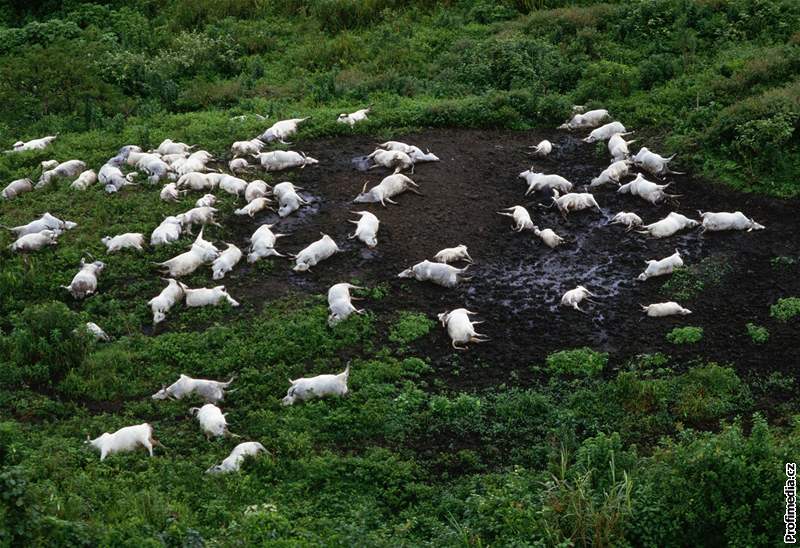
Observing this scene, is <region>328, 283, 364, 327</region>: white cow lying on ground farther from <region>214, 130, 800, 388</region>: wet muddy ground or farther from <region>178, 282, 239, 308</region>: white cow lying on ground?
<region>178, 282, 239, 308</region>: white cow lying on ground

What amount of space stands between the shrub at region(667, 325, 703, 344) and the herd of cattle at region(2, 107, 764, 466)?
40 cm

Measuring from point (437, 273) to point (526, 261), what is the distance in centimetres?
127

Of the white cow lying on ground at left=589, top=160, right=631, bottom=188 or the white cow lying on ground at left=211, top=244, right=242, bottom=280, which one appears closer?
the white cow lying on ground at left=211, top=244, right=242, bottom=280

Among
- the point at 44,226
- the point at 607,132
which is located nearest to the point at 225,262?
the point at 44,226

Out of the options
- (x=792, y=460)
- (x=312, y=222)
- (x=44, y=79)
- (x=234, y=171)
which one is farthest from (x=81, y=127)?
(x=792, y=460)

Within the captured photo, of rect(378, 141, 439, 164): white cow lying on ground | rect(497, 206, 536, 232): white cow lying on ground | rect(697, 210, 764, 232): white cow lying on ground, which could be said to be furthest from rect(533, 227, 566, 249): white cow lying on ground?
rect(378, 141, 439, 164): white cow lying on ground

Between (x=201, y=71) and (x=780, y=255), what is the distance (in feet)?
40.1

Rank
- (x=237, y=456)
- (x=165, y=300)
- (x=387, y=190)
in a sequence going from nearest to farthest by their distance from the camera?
1. (x=237, y=456)
2. (x=165, y=300)
3. (x=387, y=190)

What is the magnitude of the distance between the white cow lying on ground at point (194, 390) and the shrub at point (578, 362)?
3.40 m

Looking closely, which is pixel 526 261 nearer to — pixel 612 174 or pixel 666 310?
pixel 666 310

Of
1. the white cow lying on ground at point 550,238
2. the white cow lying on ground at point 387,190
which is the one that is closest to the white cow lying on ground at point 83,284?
the white cow lying on ground at point 387,190

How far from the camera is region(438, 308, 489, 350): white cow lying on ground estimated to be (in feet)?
34.9

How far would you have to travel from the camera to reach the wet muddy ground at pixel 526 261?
1054 cm

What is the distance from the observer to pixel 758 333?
1039 cm
